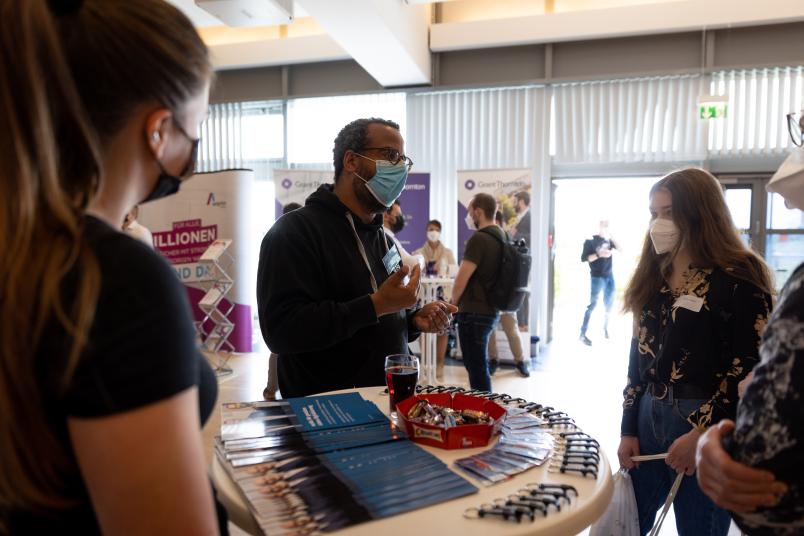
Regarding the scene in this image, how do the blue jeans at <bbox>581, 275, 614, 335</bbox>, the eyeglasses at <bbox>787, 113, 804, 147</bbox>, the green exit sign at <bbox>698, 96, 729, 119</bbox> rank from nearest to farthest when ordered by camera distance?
the eyeglasses at <bbox>787, 113, 804, 147</bbox> < the green exit sign at <bbox>698, 96, 729, 119</bbox> < the blue jeans at <bbox>581, 275, 614, 335</bbox>

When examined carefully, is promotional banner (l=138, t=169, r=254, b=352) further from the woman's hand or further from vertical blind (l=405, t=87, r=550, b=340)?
the woman's hand

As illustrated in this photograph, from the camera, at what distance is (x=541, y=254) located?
21.6ft

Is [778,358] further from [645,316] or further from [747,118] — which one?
[747,118]

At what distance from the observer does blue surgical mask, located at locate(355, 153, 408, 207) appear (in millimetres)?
1907

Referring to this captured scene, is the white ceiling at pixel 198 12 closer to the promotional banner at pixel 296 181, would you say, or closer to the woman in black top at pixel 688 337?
the promotional banner at pixel 296 181

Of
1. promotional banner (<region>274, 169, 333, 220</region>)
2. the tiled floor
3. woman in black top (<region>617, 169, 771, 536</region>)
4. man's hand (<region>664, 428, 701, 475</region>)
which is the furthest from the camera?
promotional banner (<region>274, 169, 333, 220</region>)

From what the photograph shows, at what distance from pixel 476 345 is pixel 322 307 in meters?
2.68

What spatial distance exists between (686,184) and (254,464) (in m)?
1.59

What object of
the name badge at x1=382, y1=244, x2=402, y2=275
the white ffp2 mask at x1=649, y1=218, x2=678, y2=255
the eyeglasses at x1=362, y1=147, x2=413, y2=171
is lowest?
the name badge at x1=382, y1=244, x2=402, y2=275

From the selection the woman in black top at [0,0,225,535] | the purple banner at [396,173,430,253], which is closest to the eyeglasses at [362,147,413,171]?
the woman in black top at [0,0,225,535]

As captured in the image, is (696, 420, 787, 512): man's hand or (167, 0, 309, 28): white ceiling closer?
(696, 420, 787, 512): man's hand

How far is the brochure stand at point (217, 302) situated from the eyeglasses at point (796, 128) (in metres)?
5.09

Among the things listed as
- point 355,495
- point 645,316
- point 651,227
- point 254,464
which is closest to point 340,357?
point 254,464

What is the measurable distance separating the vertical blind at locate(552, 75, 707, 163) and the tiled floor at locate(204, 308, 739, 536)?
2337mm
